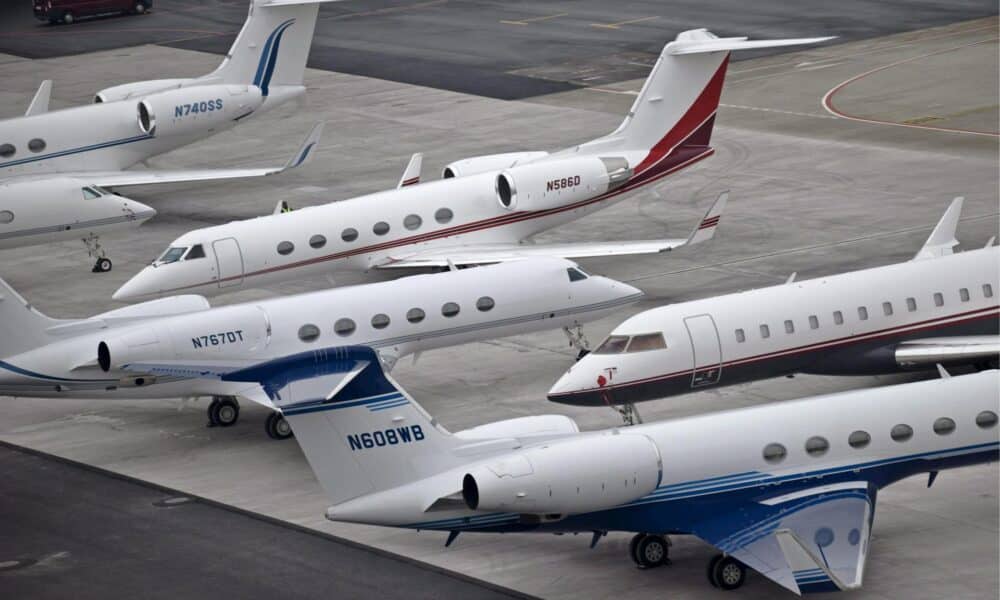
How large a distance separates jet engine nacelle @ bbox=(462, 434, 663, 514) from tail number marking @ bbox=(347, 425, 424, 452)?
1082 mm

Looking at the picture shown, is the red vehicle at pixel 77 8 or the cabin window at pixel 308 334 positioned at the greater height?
the cabin window at pixel 308 334

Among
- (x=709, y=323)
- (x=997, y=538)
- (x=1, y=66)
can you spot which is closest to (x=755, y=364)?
(x=709, y=323)

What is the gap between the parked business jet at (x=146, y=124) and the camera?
43.4 meters

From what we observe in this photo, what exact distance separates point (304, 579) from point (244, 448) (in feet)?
20.3

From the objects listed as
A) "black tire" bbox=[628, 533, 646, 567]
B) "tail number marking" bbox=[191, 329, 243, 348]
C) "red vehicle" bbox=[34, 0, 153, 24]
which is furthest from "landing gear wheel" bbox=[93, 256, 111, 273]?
"red vehicle" bbox=[34, 0, 153, 24]

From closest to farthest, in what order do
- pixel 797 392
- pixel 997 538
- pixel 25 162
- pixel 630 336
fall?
pixel 997 538 → pixel 630 336 → pixel 797 392 → pixel 25 162

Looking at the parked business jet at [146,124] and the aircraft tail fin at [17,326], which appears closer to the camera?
the aircraft tail fin at [17,326]

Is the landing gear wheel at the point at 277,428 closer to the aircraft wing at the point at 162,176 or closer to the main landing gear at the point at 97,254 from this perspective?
the main landing gear at the point at 97,254

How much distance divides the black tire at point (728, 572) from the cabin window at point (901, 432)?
9.30 feet

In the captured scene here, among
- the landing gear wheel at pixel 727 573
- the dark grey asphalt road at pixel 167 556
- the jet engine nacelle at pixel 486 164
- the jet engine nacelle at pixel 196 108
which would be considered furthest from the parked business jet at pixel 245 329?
the jet engine nacelle at pixel 196 108

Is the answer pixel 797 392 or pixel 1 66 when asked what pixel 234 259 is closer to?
pixel 797 392

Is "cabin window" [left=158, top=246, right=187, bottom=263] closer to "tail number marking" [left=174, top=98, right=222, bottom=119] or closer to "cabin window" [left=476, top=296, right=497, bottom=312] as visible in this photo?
"cabin window" [left=476, top=296, right=497, bottom=312]

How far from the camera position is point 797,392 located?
32.0m

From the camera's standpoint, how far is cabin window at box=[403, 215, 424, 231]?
1550 inches
